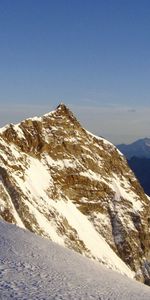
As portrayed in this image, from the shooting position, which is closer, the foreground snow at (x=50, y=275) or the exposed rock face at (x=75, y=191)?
the foreground snow at (x=50, y=275)

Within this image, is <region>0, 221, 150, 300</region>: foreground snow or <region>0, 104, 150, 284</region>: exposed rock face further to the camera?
<region>0, 104, 150, 284</region>: exposed rock face

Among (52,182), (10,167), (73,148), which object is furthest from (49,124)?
(10,167)

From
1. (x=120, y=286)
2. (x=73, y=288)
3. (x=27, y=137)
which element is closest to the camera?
(x=73, y=288)

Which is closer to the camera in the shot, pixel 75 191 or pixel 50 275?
pixel 50 275

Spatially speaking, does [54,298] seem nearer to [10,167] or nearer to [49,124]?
[10,167]
